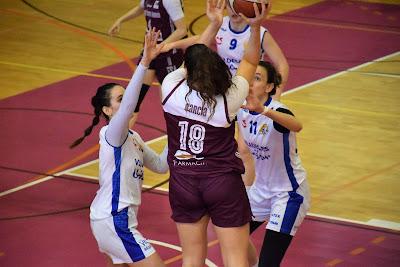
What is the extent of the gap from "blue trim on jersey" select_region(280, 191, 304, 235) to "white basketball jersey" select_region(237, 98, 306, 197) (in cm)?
7

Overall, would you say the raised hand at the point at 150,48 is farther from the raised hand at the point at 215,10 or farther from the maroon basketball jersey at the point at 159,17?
the maroon basketball jersey at the point at 159,17

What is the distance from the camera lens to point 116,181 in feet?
23.2

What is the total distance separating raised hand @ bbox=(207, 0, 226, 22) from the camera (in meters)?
6.98

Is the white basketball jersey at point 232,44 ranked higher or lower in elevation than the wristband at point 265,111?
lower

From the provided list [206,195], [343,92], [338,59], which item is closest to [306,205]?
[206,195]

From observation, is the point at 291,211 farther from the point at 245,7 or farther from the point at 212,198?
the point at 245,7

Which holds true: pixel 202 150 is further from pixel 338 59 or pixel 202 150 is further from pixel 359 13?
pixel 359 13

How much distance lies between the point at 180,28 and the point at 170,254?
2919mm

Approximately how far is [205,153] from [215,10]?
3.69ft

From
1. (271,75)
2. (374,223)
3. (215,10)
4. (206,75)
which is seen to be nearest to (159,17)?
(374,223)

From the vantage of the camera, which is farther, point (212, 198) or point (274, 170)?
point (274, 170)

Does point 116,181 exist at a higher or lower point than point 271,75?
lower

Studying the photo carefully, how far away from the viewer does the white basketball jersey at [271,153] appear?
7418 mm

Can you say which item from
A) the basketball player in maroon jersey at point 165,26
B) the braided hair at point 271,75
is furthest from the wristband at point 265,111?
the basketball player in maroon jersey at point 165,26
